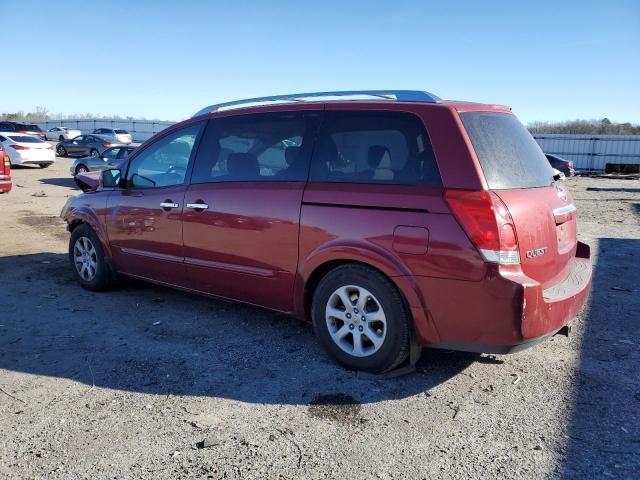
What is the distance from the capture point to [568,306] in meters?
3.57

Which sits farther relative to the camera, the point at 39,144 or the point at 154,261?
the point at 39,144

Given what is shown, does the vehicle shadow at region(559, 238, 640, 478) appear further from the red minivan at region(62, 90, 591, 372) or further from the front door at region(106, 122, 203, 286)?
the front door at region(106, 122, 203, 286)

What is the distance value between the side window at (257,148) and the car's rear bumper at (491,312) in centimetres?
138

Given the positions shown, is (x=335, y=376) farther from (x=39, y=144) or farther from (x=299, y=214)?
(x=39, y=144)

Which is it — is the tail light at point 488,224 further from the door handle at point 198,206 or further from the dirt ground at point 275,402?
the door handle at point 198,206

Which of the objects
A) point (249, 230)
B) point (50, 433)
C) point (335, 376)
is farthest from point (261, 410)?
point (249, 230)

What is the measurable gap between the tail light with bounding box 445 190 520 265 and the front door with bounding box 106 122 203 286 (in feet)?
8.59

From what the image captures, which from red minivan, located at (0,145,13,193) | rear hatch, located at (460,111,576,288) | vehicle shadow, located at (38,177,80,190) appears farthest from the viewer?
vehicle shadow, located at (38,177,80,190)

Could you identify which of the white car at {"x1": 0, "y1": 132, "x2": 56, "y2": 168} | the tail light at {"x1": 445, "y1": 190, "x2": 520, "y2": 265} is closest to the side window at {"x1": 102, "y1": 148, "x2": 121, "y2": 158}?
the white car at {"x1": 0, "y1": 132, "x2": 56, "y2": 168}

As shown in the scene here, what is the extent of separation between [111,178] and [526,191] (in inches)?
166

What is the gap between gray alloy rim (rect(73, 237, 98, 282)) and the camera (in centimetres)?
588

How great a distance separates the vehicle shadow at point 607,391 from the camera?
280 centimetres

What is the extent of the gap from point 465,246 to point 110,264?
396cm

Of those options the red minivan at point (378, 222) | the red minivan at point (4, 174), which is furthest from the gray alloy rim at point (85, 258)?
the red minivan at point (4, 174)
